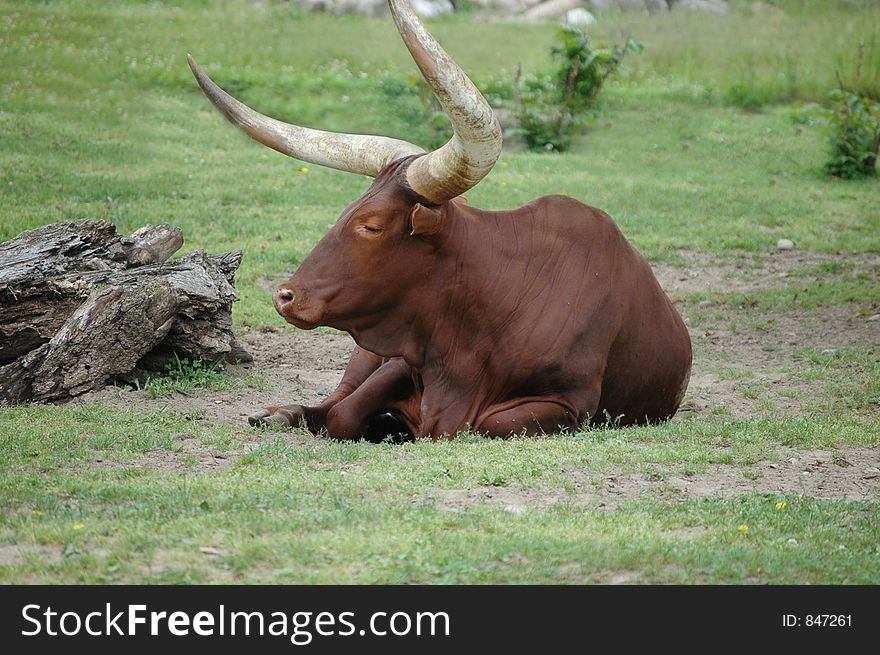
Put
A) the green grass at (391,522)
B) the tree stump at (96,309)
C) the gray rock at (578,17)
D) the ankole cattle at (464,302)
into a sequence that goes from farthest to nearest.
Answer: the gray rock at (578,17)
the tree stump at (96,309)
the ankole cattle at (464,302)
the green grass at (391,522)

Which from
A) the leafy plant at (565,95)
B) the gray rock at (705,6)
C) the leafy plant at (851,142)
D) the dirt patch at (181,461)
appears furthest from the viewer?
the gray rock at (705,6)

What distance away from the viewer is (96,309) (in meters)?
7.61

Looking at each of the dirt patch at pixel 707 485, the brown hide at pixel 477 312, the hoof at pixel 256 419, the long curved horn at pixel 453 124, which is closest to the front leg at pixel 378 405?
the brown hide at pixel 477 312

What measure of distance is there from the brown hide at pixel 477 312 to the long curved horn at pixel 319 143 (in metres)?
0.21

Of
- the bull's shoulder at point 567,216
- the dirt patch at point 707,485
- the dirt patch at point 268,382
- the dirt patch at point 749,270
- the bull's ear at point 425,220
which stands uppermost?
the bull's ear at point 425,220

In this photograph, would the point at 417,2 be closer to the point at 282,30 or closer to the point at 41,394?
the point at 282,30

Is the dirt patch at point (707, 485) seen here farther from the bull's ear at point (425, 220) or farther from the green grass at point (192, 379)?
the green grass at point (192, 379)

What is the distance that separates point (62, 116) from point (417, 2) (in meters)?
12.3

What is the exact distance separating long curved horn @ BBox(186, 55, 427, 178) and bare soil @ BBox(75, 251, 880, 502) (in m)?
1.60

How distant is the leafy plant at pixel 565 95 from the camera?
1830 cm

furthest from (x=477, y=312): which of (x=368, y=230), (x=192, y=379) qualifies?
(x=192, y=379)

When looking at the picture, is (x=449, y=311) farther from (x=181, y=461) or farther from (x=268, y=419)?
(x=181, y=461)

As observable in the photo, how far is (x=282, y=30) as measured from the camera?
24141 mm

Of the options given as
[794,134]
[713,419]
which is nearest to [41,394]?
[713,419]
